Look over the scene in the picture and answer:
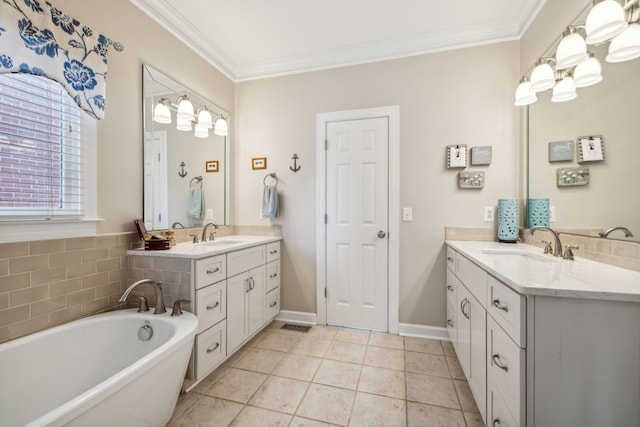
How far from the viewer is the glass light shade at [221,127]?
8.73 ft

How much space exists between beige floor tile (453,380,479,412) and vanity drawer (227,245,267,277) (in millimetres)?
1721

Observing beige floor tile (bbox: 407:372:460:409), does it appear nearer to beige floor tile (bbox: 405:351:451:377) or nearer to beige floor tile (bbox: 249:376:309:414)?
beige floor tile (bbox: 405:351:451:377)

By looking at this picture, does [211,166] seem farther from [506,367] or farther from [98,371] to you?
[506,367]

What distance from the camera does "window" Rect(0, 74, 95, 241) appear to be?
4.18 ft

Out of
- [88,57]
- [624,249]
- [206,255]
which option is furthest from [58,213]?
[624,249]

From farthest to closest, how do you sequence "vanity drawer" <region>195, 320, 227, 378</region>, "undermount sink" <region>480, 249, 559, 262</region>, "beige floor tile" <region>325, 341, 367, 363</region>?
1. "beige floor tile" <region>325, 341, 367, 363</region>
2. "vanity drawer" <region>195, 320, 227, 378</region>
3. "undermount sink" <region>480, 249, 559, 262</region>

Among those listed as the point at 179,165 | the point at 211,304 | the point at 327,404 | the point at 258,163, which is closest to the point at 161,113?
the point at 179,165

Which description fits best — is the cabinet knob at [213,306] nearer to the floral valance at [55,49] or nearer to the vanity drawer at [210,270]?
the vanity drawer at [210,270]

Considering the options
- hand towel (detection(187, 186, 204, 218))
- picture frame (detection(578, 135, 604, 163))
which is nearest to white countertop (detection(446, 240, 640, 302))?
picture frame (detection(578, 135, 604, 163))

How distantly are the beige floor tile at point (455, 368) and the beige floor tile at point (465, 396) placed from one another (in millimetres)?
56

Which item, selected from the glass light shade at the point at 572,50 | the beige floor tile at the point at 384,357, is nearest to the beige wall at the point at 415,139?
the beige floor tile at the point at 384,357

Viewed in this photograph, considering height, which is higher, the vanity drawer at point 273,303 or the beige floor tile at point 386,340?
the vanity drawer at point 273,303

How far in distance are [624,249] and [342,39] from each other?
2477 mm

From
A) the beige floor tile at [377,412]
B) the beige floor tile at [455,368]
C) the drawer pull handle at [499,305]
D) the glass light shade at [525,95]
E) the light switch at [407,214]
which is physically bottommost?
the beige floor tile at [377,412]
